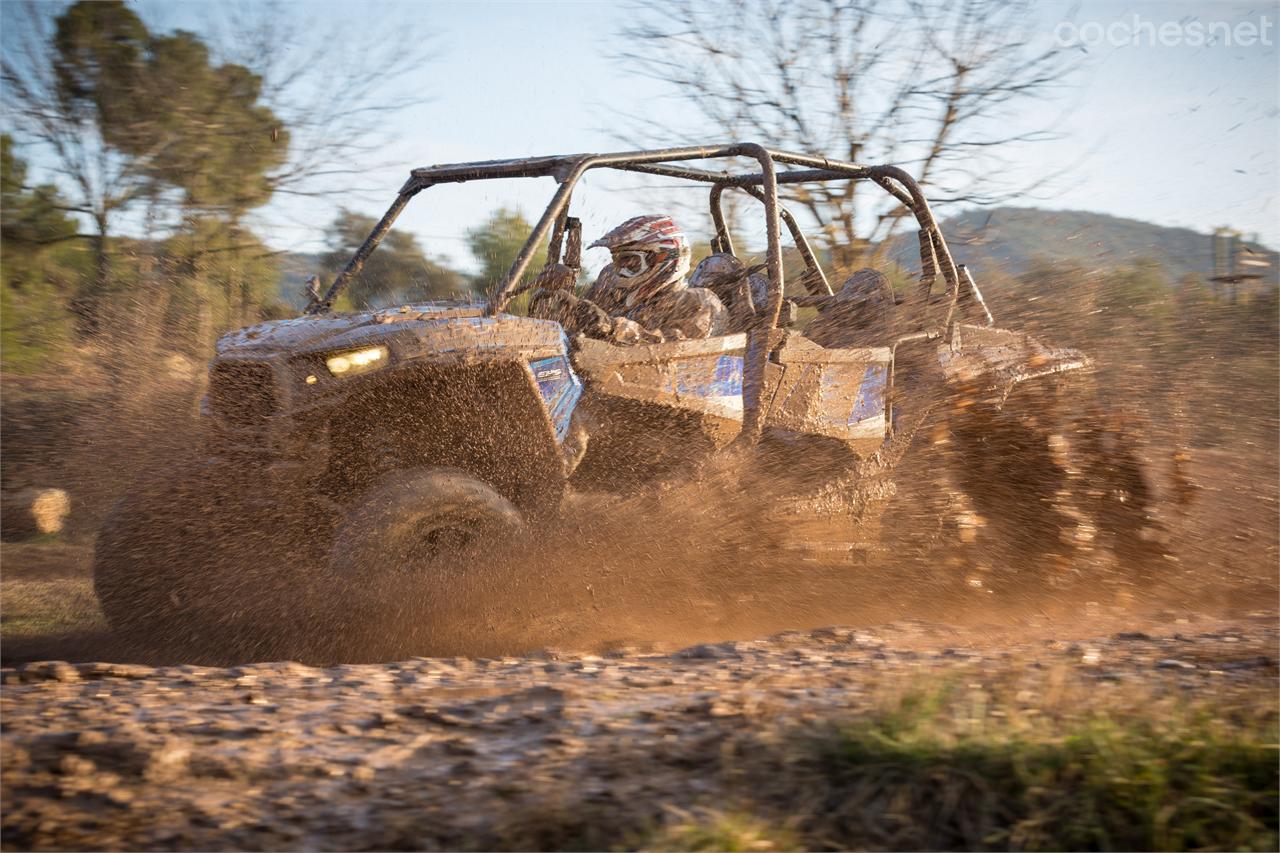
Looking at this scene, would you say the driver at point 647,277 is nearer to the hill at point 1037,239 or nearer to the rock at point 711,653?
the rock at point 711,653

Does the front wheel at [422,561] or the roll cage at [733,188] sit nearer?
the front wheel at [422,561]

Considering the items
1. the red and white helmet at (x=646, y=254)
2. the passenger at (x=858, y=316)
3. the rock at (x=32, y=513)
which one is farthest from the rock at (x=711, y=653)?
the rock at (x=32, y=513)

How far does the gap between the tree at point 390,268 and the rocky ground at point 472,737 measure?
3.37 metres

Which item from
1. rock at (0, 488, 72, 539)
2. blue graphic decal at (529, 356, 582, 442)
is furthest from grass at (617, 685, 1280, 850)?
rock at (0, 488, 72, 539)

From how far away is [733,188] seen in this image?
21.3ft

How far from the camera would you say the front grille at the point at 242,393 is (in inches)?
166

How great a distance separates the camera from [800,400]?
17.2 feet

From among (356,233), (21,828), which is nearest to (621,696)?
(21,828)

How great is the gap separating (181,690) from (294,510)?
127 centimetres

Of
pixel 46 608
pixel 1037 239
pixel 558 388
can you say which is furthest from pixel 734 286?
pixel 1037 239

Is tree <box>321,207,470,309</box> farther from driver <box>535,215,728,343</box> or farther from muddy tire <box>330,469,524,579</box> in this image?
muddy tire <box>330,469,524,579</box>

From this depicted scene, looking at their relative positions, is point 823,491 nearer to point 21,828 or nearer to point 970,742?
point 970,742

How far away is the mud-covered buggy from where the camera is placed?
4180 mm

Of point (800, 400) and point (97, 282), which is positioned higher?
point (97, 282)
